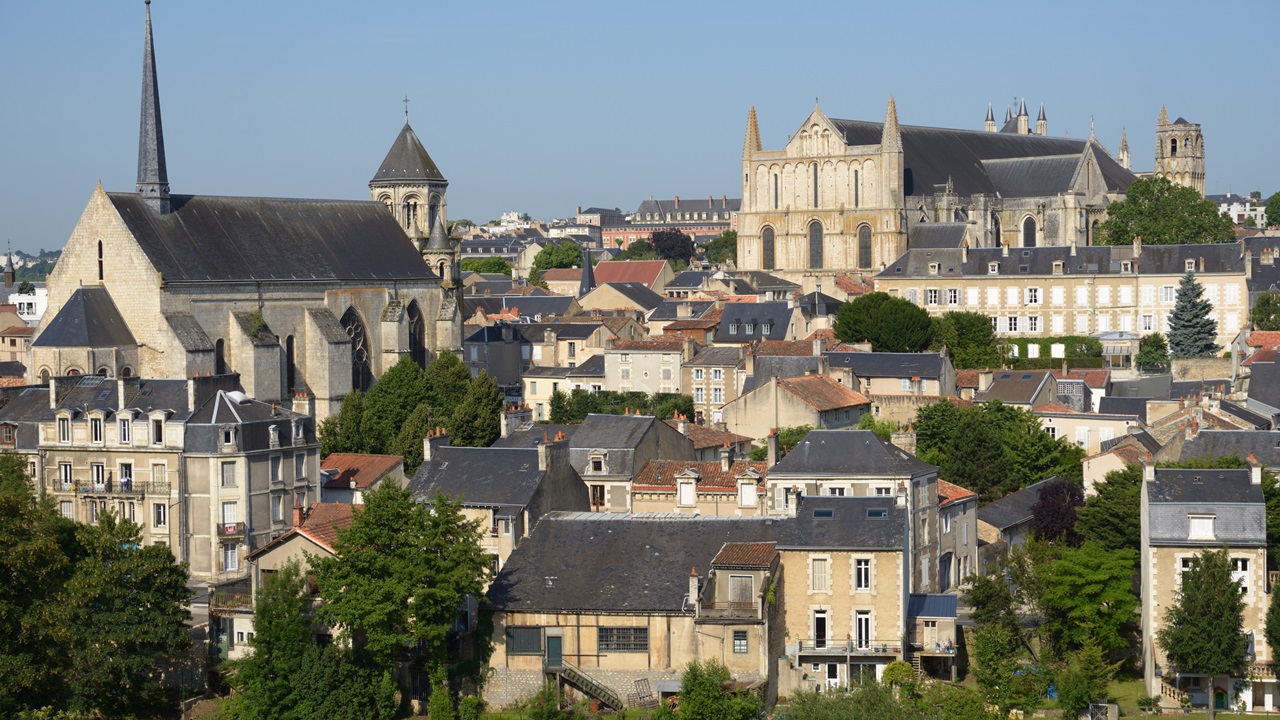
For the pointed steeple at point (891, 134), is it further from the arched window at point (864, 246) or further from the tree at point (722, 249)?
the tree at point (722, 249)

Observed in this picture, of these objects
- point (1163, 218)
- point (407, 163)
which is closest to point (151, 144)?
point (407, 163)

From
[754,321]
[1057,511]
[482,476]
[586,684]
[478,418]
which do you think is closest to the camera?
[586,684]

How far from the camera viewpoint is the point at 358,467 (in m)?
48.7

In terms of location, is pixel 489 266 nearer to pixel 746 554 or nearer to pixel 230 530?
pixel 230 530

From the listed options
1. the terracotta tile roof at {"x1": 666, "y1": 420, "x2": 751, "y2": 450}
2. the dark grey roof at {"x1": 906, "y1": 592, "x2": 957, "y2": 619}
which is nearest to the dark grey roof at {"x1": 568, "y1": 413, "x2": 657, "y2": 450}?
the terracotta tile roof at {"x1": 666, "y1": 420, "x2": 751, "y2": 450}

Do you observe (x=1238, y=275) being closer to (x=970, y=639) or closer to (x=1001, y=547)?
(x=1001, y=547)

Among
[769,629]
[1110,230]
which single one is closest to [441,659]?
[769,629]

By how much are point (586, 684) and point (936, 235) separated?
62.2 m

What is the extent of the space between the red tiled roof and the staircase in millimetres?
78442

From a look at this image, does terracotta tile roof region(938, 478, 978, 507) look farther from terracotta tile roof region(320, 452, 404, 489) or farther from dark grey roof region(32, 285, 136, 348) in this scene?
dark grey roof region(32, 285, 136, 348)

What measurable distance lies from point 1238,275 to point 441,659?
46632 mm

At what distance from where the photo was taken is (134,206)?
61.8 metres

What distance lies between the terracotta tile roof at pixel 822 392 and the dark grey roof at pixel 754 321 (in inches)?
445

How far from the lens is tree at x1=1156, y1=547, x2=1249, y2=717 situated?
3347 centimetres
